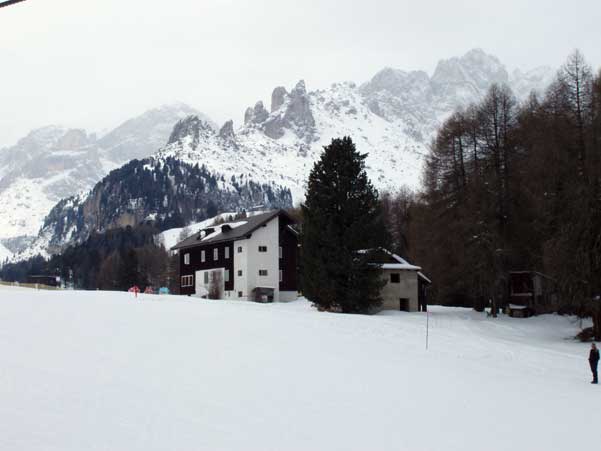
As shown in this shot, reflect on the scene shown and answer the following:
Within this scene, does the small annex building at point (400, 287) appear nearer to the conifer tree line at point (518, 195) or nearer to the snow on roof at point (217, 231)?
the conifer tree line at point (518, 195)

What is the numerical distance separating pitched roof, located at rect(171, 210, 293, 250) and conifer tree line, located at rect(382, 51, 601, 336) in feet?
50.0

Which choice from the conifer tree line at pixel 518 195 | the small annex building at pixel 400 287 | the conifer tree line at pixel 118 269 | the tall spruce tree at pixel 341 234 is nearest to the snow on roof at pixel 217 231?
the conifer tree line at pixel 518 195

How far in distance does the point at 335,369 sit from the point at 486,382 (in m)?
5.80

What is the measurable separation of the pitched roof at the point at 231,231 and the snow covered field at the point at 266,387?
Result: 2827cm

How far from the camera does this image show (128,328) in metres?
30.0

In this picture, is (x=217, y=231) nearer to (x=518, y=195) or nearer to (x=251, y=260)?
(x=251, y=260)

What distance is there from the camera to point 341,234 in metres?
49.3

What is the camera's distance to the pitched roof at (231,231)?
215ft

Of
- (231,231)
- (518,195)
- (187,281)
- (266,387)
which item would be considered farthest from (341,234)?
(187,281)

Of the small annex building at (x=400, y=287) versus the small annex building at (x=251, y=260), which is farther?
the small annex building at (x=251, y=260)

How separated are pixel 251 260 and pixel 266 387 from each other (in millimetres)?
45914

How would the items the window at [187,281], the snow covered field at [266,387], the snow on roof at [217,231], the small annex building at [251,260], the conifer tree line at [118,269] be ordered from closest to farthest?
the snow covered field at [266,387]
the small annex building at [251,260]
the snow on roof at [217,231]
the window at [187,281]
the conifer tree line at [118,269]

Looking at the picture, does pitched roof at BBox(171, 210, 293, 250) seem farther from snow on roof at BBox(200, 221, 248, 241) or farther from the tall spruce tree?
the tall spruce tree

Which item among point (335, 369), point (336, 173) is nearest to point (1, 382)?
point (335, 369)
